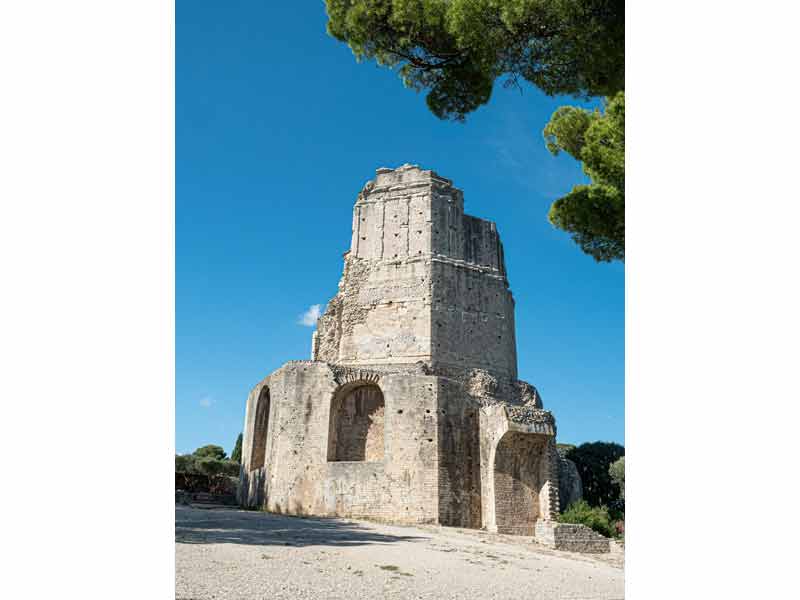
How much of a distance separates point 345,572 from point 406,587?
733mm

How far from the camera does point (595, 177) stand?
20.5 ft

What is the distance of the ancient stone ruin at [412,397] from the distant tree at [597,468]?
209 inches

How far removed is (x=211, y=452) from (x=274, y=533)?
72.7 feet

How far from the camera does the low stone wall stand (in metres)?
10.8

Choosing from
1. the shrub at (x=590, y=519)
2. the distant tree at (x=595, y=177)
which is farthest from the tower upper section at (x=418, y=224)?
the distant tree at (x=595, y=177)

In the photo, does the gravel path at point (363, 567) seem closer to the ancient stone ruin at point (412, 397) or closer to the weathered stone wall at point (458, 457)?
the ancient stone ruin at point (412, 397)

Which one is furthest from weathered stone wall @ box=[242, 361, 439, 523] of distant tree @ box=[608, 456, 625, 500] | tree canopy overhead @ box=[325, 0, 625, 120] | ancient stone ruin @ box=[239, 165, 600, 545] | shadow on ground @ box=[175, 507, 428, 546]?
distant tree @ box=[608, 456, 625, 500]

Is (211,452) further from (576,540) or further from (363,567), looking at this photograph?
(363,567)

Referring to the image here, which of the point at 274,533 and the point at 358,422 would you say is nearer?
the point at 274,533

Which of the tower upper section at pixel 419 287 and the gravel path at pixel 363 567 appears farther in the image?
the tower upper section at pixel 419 287

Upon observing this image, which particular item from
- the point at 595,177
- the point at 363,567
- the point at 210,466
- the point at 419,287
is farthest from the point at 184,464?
the point at 595,177

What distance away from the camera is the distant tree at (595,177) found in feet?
19.0

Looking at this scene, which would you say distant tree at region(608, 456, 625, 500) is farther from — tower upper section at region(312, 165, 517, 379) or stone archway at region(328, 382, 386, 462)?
stone archway at region(328, 382, 386, 462)
